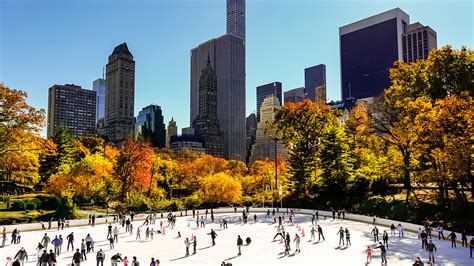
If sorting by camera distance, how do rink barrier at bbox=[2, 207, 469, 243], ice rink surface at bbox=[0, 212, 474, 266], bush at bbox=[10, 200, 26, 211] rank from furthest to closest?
1. bush at bbox=[10, 200, 26, 211]
2. rink barrier at bbox=[2, 207, 469, 243]
3. ice rink surface at bbox=[0, 212, 474, 266]

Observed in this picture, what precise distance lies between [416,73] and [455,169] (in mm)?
16001

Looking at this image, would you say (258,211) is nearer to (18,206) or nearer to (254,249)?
(254,249)

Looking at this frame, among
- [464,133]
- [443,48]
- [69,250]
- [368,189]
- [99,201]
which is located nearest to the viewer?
[69,250]

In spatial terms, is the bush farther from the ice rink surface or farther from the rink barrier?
the ice rink surface

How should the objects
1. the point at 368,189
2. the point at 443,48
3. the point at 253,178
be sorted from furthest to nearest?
the point at 253,178 → the point at 368,189 → the point at 443,48

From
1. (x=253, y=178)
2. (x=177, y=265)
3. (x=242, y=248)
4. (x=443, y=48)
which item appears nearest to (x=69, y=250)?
(x=177, y=265)

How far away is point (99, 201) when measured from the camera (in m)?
65.5

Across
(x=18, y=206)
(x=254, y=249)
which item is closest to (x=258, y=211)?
(x=254, y=249)

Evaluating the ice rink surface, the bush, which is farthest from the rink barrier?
the bush

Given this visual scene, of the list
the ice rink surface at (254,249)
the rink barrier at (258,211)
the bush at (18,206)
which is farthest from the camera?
the bush at (18,206)

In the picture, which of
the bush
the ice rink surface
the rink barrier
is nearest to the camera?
the ice rink surface

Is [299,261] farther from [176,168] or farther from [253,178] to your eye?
[176,168]

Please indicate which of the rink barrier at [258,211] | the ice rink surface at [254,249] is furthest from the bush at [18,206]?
the ice rink surface at [254,249]

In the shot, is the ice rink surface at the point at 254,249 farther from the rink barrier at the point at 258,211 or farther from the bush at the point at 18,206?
the bush at the point at 18,206
